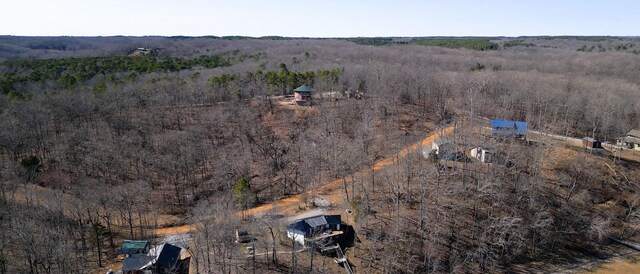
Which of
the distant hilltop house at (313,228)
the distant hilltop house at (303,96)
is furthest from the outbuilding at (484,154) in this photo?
the distant hilltop house at (303,96)

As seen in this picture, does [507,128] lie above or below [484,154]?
above

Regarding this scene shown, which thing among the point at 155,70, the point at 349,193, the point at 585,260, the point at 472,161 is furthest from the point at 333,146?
the point at 155,70

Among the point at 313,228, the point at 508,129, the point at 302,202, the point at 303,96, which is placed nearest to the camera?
the point at 313,228

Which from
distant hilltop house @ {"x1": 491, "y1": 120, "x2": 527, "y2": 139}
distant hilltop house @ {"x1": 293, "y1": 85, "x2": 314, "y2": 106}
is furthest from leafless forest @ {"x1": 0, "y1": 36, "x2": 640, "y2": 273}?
distant hilltop house @ {"x1": 293, "y1": 85, "x2": 314, "y2": 106}

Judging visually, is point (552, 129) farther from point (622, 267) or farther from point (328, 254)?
point (328, 254)

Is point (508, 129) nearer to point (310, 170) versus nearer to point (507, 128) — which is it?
point (507, 128)

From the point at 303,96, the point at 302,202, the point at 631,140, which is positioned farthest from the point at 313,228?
the point at 631,140
